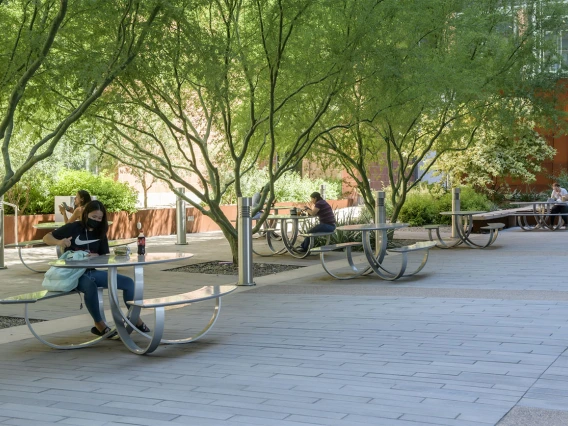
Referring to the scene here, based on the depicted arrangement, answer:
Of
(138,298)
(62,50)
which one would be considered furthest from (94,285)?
(62,50)

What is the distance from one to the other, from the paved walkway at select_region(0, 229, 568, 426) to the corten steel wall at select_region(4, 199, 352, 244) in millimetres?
9728

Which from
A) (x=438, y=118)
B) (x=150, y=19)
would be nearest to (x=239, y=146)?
(x=438, y=118)

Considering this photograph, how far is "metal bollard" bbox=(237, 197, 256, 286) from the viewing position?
40.0ft

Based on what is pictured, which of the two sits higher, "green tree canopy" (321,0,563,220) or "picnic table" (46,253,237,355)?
"green tree canopy" (321,0,563,220)

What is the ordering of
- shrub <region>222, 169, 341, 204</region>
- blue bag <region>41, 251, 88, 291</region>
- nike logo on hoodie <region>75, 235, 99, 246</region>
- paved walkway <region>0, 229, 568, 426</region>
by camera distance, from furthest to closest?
shrub <region>222, 169, 341, 204</region>, nike logo on hoodie <region>75, 235, 99, 246</region>, blue bag <region>41, 251, 88, 291</region>, paved walkway <region>0, 229, 568, 426</region>

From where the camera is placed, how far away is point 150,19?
31.0 ft

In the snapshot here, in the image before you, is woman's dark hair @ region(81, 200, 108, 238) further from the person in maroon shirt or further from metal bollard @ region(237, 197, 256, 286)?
the person in maroon shirt

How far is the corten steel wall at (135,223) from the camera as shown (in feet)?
67.1

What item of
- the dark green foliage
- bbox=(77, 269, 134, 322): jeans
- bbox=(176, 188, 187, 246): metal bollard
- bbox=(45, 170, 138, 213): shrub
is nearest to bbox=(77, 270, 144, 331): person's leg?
bbox=(77, 269, 134, 322): jeans

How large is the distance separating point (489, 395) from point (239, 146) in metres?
12.6

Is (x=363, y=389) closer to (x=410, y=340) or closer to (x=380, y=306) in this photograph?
(x=410, y=340)

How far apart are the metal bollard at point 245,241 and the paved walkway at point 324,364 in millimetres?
797

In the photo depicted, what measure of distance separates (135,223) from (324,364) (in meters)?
16.8

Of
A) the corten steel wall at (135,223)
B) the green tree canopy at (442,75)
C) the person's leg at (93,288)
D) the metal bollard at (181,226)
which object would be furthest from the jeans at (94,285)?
the corten steel wall at (135,223)
